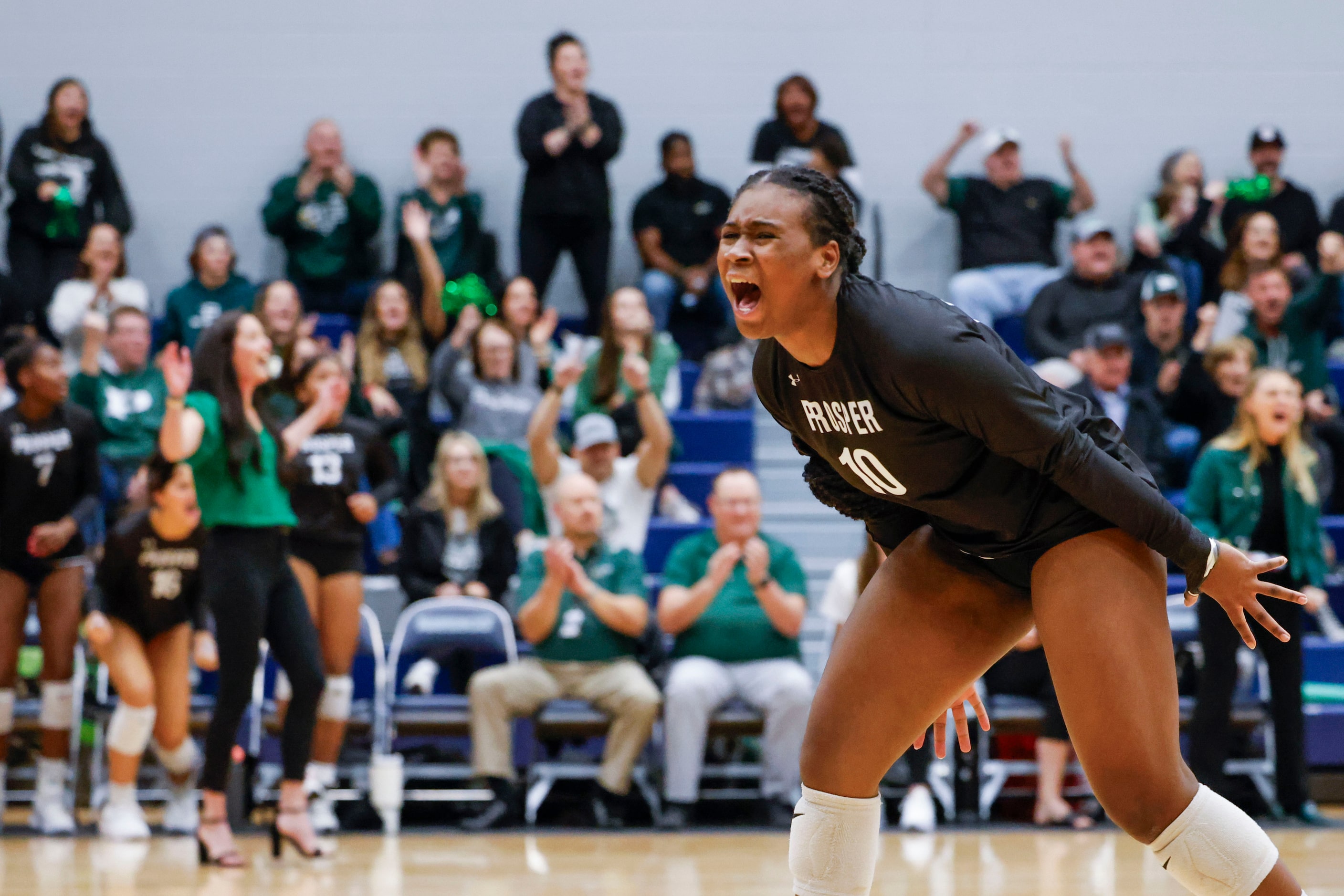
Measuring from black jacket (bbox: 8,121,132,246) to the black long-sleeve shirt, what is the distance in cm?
245

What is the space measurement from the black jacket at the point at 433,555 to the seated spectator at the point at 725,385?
179 cm

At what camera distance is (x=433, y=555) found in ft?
23.1

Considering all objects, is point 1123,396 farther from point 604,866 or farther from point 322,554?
point 322,554

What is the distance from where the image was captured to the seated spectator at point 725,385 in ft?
27.7

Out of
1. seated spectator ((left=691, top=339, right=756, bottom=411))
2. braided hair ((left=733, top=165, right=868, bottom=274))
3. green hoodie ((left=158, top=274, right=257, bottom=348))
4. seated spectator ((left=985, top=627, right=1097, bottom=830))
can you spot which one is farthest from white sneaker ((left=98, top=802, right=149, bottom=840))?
braided hair ((left=733, top=165, right=868, bottom=274))

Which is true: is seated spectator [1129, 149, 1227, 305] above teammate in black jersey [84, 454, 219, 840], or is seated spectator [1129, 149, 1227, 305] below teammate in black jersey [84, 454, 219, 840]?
above

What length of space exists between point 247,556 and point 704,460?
11.6 feet

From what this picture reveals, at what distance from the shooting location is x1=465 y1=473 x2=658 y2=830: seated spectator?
636 centimetres

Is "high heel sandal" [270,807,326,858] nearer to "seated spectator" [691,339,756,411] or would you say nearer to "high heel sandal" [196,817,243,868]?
"high heel sandal" [196,817,243,868]

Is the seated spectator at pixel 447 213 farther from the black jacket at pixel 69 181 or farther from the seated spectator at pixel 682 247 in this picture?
the black jacket at pixel 69 181

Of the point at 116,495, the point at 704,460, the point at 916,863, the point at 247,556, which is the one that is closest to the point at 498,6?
the point at 704,460

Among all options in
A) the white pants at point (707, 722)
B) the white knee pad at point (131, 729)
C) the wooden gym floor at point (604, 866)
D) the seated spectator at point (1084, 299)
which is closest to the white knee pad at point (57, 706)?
the white knee pad at point (131, 729)

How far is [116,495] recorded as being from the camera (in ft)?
25.1

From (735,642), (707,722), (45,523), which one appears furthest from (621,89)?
(707,722)
